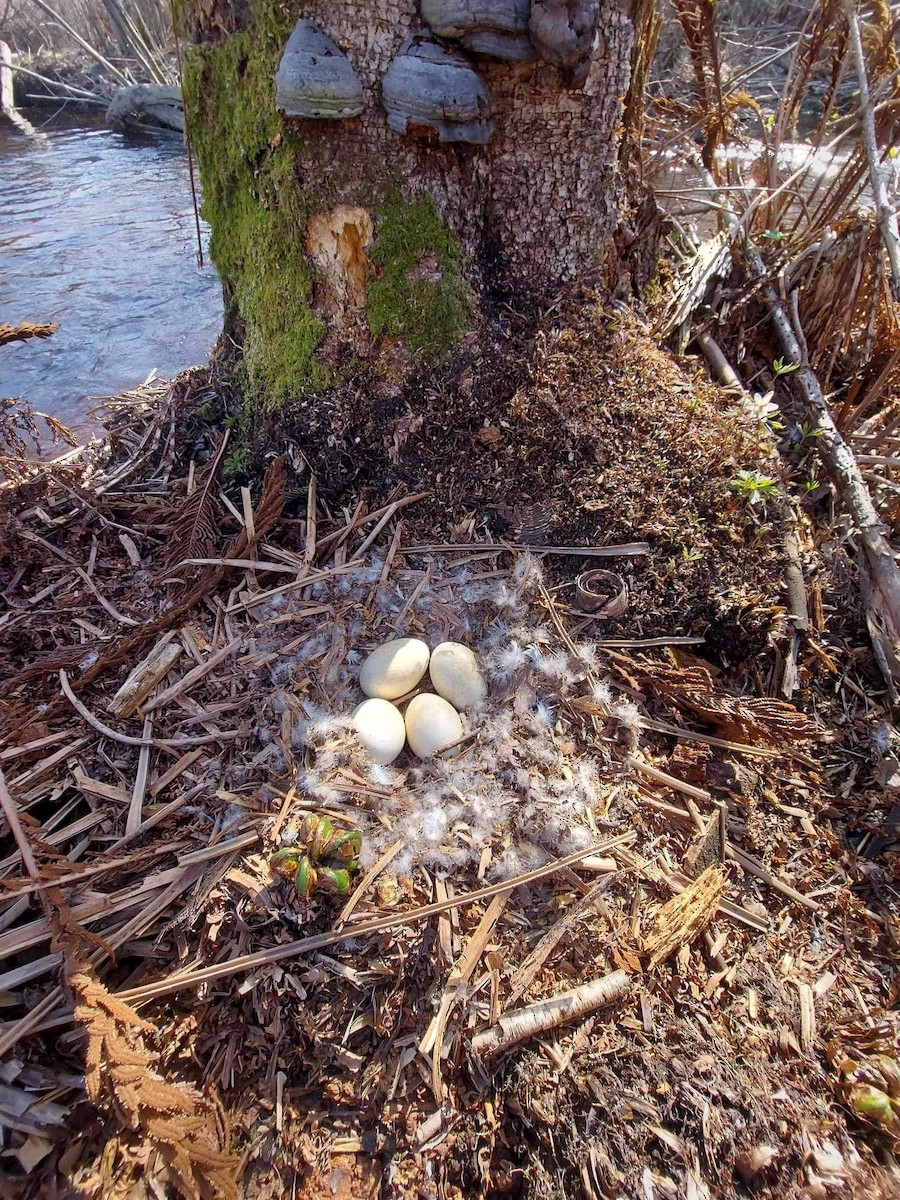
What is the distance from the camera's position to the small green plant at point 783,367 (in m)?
2.44

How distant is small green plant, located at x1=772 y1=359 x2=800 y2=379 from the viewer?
8.02 ft

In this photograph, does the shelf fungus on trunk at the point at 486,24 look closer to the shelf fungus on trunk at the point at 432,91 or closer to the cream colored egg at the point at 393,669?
the shelf fungus on trunk at the point at 432,91

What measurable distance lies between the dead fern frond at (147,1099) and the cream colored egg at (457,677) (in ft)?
3.20

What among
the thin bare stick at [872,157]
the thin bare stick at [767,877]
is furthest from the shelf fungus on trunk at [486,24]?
the thin bare stick at [767,877]

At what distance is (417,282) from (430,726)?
1.36 m

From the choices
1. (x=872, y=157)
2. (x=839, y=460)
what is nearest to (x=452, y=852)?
(x=839, y=460)

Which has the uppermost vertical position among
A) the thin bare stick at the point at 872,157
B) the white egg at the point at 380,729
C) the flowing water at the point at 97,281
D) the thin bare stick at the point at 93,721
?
the thin bare stick at the point at 872,157

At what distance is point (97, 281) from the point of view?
5844mm

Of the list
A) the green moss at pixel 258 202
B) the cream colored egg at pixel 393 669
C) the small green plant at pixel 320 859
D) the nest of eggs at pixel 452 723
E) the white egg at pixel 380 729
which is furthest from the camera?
the green moss at pixel 258 202

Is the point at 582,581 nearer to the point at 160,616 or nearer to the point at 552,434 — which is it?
the point at 552,434

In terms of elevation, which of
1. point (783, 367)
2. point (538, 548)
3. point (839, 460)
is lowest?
point (538, 548)

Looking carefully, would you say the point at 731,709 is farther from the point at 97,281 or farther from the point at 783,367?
the point at 97,281

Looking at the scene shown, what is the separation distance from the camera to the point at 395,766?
1.82 meters

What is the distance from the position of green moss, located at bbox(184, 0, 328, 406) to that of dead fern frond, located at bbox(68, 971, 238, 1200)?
1794 mm
